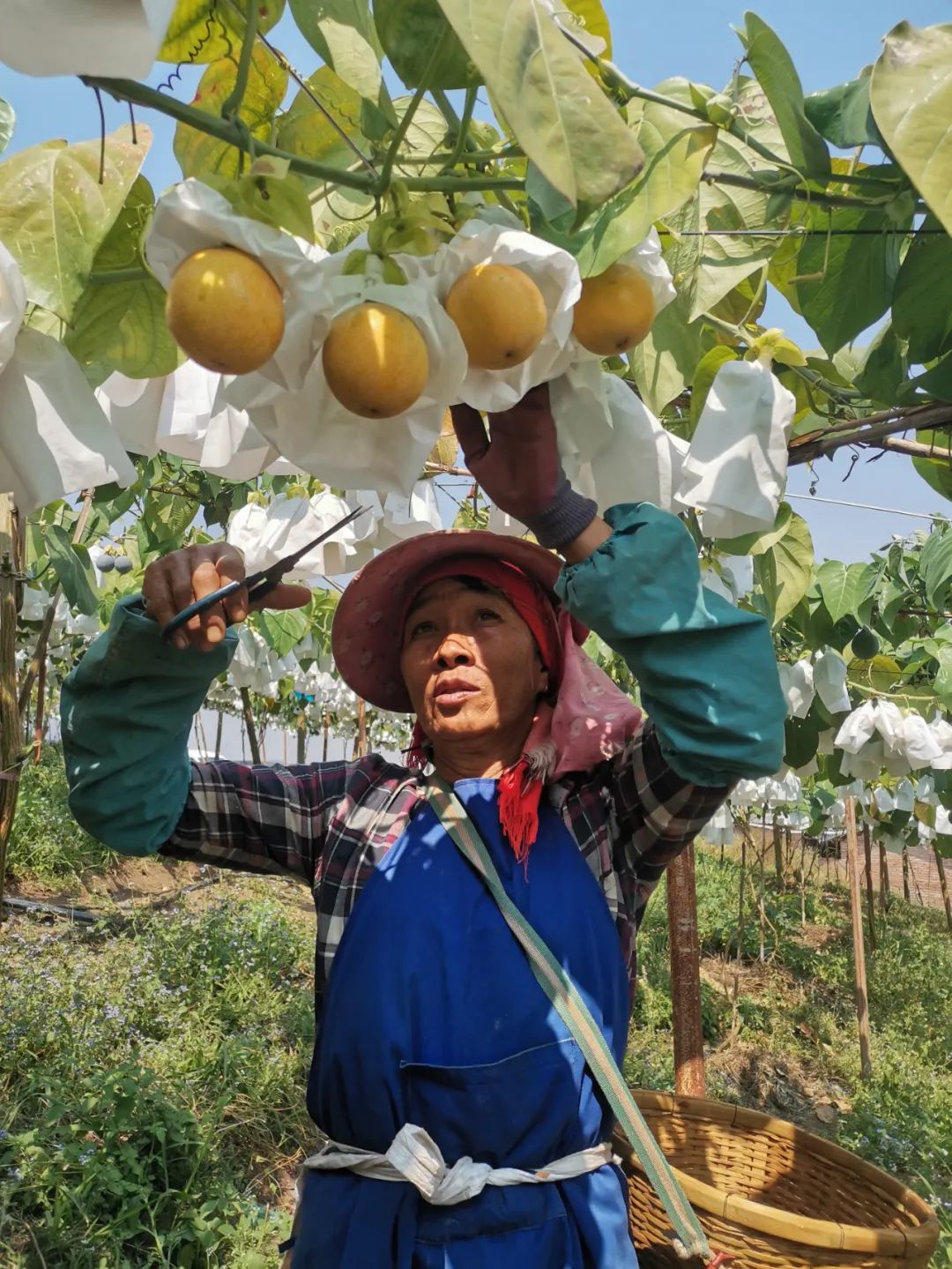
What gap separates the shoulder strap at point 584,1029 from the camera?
1085mm

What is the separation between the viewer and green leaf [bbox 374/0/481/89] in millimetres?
550

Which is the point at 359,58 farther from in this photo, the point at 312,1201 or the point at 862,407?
the point at 312,1201

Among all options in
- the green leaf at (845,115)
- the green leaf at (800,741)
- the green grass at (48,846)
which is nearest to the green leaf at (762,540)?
the green leaf at (845,115)

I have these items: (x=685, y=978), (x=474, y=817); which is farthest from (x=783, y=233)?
(x=685, y=978)

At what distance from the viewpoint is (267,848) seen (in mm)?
1331

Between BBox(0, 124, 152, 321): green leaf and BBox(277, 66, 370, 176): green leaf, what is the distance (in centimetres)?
13

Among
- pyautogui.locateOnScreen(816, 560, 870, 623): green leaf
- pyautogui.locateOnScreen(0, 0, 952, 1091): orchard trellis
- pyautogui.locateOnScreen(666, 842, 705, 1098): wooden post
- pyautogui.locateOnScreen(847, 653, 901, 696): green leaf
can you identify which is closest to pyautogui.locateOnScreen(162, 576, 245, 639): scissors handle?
pyautogui.locateOnScreen(0, 0, 952, 1091): orchard trellis

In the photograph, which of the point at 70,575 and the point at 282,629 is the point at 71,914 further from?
the point at 70,575

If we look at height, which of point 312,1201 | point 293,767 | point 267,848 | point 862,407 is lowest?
point 312,1201

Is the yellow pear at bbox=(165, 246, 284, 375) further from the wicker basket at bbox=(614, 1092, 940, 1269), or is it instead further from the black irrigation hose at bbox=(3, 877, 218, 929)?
the black irrigation hose at bbox=(3, 877, 218, 929)

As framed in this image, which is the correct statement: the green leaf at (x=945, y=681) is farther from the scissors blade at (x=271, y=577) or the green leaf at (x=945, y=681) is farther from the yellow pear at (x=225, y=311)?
the yellow pear at (x=225, y=311)

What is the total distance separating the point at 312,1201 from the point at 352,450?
93cm

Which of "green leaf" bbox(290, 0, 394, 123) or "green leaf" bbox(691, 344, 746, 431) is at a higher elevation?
"green leaf" bbox(290, 0, 394, 123)

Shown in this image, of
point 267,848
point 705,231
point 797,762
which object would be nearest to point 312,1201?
point 267,848
